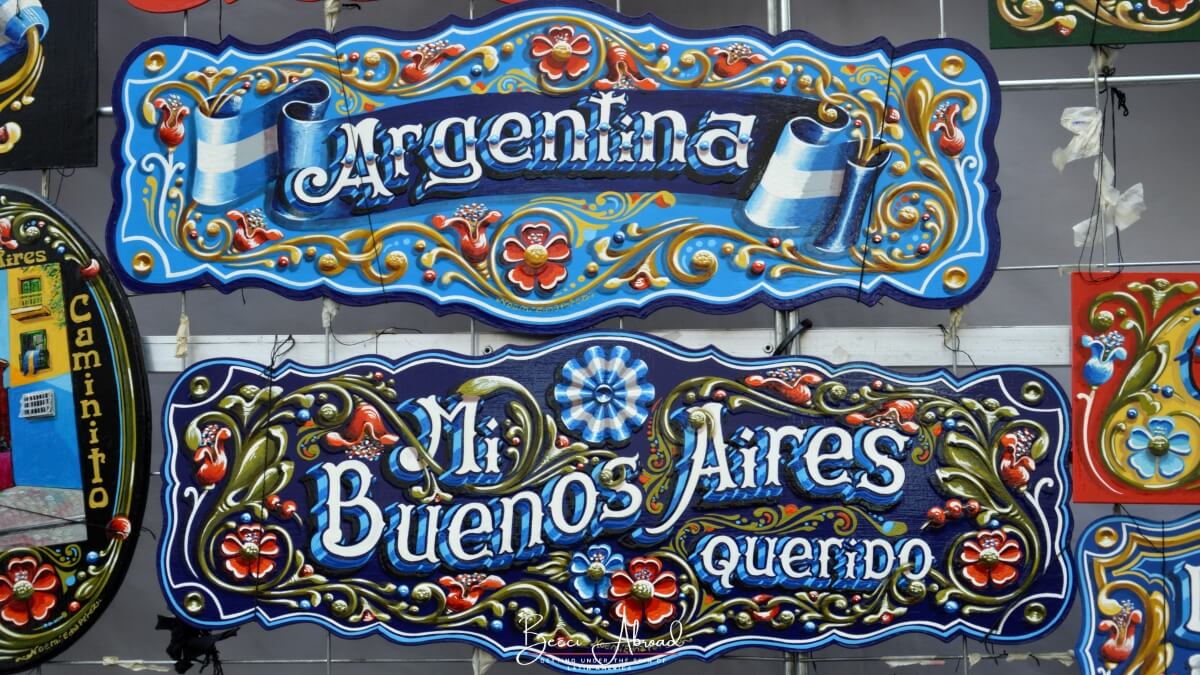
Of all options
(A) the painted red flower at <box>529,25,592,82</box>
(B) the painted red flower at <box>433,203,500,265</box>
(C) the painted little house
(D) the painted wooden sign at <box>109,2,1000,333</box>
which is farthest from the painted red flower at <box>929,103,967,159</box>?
(C) the painted little house

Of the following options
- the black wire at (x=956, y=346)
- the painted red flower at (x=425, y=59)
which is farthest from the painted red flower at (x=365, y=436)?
the black wire at (x=956, y=346)

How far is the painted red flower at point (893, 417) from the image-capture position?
8.17m

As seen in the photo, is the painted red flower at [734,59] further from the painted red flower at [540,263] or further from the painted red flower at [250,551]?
the painted red flower at [250,551]

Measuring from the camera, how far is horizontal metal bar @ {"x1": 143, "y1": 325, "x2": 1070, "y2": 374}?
836cm

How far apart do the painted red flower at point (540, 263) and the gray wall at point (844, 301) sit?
5.62 feet

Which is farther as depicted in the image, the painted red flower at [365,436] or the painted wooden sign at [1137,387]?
the painted red flower at [365,436]

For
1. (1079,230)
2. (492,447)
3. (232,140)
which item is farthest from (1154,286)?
(232,140)

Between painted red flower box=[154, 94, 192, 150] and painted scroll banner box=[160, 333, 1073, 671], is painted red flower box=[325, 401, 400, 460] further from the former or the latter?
painted red flower box=[154, 94, 192, 150]

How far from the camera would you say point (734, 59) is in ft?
27.8

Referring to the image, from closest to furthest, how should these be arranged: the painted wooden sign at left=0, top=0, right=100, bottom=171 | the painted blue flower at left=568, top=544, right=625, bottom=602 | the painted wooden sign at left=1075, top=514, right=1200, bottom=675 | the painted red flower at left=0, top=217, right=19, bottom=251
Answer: the painted wooden sign at left=1075, top=514, right=1200, bottom=675 < the painted blue flower at left=568, top=544, right=625, bottom=602 < the painted red flower at left=0, top=217, right=19, bottom=251 < the painted wooden sign at left=0, top=0, right=100, bottom=171

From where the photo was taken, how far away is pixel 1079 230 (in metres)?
8.41

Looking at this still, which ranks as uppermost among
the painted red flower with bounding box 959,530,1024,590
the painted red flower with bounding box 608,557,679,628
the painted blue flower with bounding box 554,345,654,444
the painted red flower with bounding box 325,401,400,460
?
the painted blue flower with bounding box 554,345,654,444

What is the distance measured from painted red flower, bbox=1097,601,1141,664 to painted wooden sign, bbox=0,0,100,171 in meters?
6.04

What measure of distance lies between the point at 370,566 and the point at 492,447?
0.89 m
